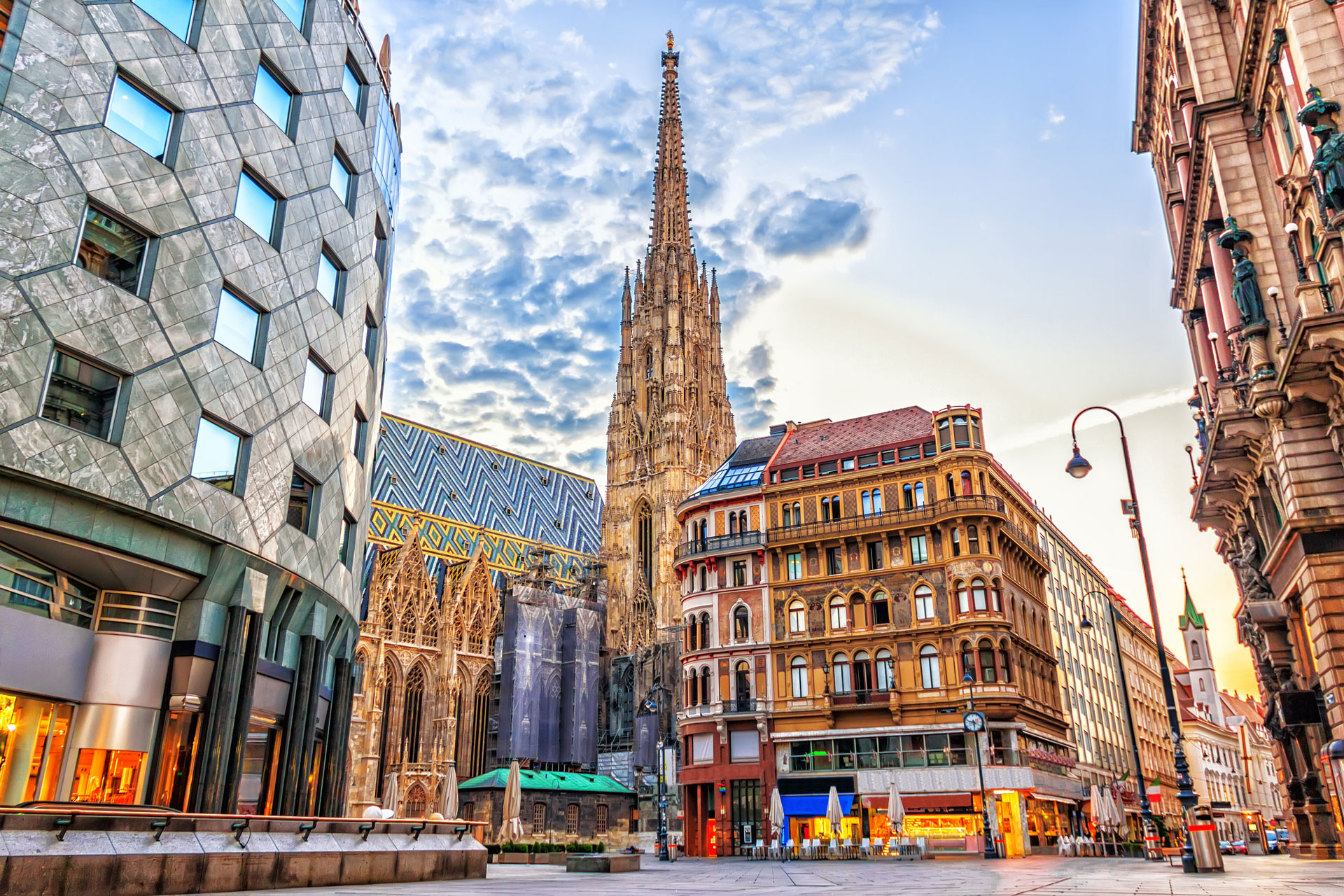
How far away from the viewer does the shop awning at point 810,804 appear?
40.7 metres

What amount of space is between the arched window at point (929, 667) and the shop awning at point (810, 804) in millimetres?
5775

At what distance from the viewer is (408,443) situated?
94.3 metres

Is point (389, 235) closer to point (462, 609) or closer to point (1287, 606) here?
point (1287, 606)

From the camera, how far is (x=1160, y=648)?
20656 millimetres

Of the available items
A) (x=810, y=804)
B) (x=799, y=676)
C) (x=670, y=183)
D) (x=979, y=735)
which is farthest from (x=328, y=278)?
(x=670, y=183)

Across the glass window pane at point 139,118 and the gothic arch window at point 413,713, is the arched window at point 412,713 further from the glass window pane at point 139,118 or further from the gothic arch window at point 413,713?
the glass window pane at point 139,118

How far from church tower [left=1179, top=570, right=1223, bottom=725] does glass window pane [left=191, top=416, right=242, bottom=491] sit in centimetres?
10445

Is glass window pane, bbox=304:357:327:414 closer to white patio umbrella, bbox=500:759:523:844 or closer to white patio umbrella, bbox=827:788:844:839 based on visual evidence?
white patio umbrella, bbox=500:759:523:844

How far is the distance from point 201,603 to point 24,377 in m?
7.47

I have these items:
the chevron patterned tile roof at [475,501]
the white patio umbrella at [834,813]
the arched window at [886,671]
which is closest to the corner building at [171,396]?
the white patio umbrella at [834,813]

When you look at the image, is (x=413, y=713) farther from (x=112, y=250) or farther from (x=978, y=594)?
(x=112, y=250)

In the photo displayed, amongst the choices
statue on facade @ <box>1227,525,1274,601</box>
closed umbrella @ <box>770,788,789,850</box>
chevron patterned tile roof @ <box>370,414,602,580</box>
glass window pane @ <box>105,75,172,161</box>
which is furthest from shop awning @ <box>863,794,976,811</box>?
chevron patterned tile roof @ <box>370,414,602,580</box>

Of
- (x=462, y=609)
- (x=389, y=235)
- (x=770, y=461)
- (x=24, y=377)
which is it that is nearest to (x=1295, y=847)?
(x=770, y=461)

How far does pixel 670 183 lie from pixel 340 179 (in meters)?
78.2
